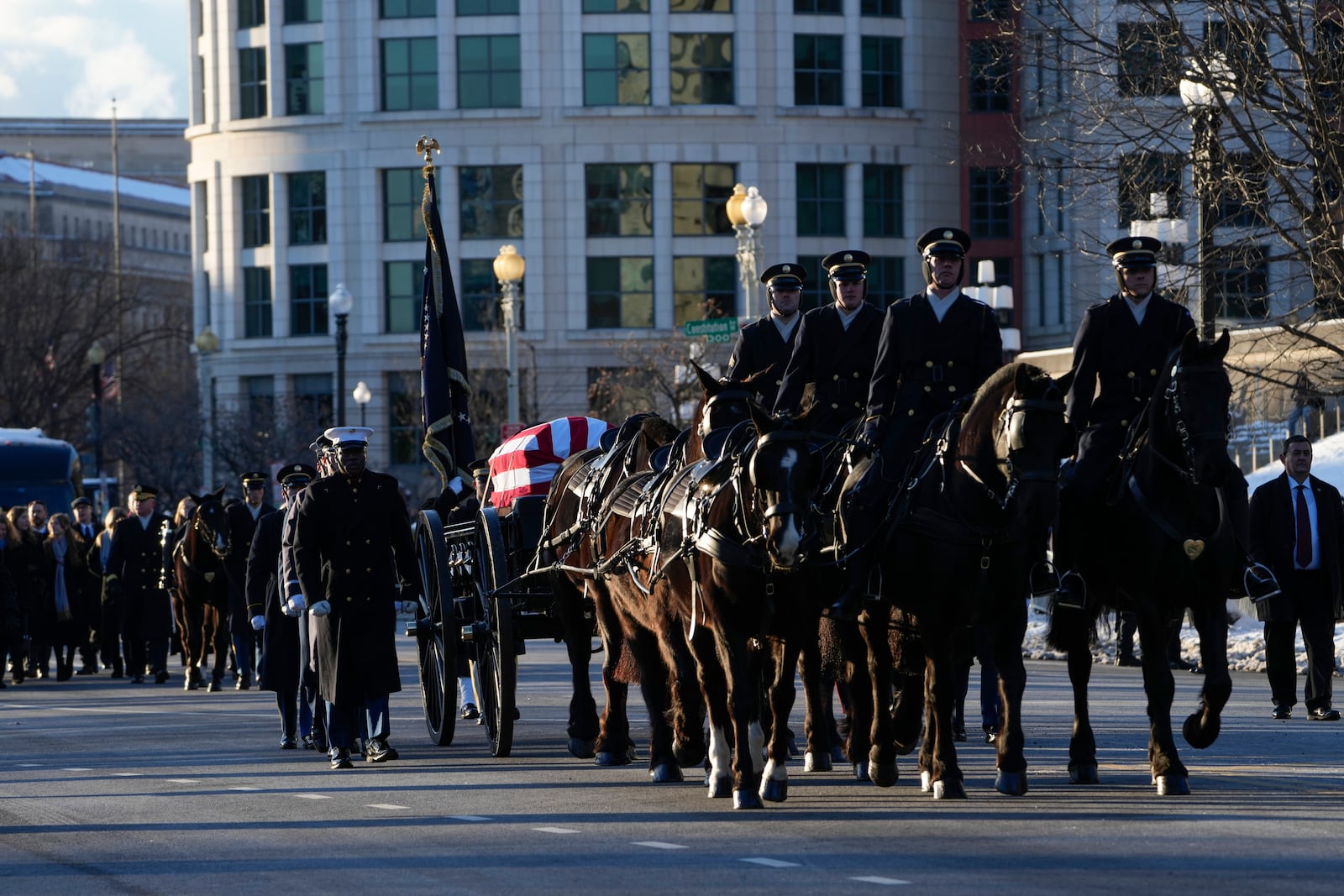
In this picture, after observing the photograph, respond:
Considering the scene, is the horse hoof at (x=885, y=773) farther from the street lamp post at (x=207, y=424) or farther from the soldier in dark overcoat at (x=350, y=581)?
the street lamp post at (x=207, y=424)

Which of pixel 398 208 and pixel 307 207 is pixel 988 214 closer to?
pixel 398 208

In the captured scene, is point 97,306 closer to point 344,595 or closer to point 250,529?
point 250,529

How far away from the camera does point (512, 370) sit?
4009cm

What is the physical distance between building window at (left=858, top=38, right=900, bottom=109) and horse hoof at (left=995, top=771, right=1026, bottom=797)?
6699 centimetres

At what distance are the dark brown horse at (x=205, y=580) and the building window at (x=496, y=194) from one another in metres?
51.3

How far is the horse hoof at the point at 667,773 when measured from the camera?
14.6 meters

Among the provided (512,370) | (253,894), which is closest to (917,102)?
(512,370)

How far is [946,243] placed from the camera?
13875 millimetres

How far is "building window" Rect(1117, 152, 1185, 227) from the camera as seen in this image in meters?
24.8

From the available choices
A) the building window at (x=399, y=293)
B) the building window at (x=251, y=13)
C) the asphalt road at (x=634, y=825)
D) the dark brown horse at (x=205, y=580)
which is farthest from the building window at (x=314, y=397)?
the asphalt road at (x=634, y=825)

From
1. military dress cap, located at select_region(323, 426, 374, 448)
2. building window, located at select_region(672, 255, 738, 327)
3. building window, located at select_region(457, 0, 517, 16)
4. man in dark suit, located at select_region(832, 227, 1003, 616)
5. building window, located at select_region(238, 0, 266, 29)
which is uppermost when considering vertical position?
building window, located at select_region(238, 0, 266, 29)

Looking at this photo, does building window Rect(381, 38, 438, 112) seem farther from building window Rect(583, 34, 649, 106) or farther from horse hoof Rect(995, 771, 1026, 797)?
horse hoof Rect(995, 771, 1026, 797)

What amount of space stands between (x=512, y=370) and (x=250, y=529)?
1414cm

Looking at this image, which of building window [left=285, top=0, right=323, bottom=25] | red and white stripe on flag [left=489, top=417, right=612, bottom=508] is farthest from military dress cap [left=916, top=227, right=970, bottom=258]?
building window [left=285, top=0, right=323, bottom=25]
